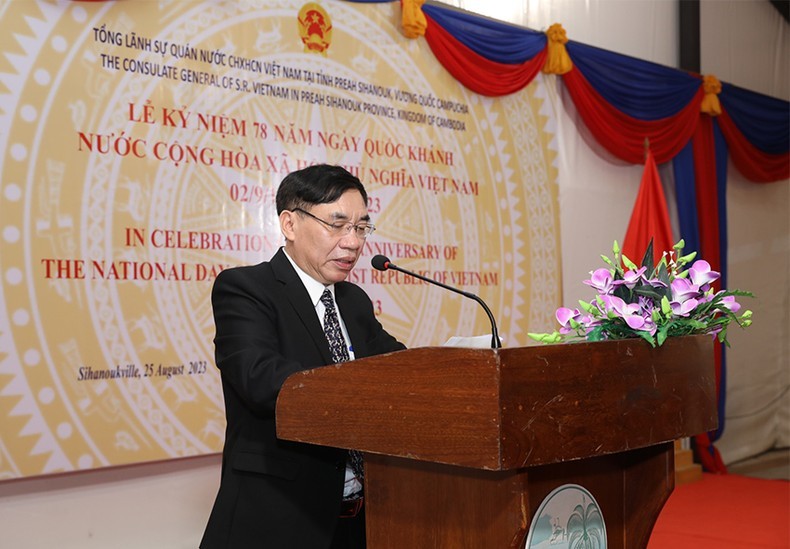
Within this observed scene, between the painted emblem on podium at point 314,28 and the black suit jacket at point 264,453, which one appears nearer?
the black suit jacket at point 264,453

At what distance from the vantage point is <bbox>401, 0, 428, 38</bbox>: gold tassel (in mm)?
4578

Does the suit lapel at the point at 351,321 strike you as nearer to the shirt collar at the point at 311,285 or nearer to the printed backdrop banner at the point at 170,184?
the shirt collar at the point at 311,285

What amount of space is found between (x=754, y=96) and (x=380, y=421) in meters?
6.29

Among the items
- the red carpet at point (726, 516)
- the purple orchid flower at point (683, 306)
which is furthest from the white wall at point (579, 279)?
the purple orchid flower at point (683, 306)

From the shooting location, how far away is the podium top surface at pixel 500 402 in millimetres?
1420

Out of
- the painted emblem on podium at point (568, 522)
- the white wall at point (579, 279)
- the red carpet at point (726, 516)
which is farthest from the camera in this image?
the red carpet at point (726, 516)

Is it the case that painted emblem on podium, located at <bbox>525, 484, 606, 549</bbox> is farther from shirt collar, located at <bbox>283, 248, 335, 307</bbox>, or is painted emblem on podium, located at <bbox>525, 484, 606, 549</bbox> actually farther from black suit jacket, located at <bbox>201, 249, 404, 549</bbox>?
shirt collar, located at <bbox>283, 248, 335, 307</bbox>

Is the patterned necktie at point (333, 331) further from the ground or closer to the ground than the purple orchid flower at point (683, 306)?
closer to the ground

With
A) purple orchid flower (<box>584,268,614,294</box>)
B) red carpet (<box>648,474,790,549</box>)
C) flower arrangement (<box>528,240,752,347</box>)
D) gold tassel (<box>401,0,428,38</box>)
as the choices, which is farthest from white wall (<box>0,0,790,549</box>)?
purple orchid flower (<box>584,268,614,294</box>)

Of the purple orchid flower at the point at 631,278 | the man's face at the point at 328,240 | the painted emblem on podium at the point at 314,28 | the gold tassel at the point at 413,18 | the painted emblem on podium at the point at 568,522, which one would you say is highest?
the gold tassel at the point at 413,18

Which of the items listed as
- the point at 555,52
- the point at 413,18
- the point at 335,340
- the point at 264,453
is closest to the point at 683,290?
the point at 335,340

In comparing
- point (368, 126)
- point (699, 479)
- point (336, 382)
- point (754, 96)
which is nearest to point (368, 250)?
point (368, 126)

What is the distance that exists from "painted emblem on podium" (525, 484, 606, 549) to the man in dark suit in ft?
1.68

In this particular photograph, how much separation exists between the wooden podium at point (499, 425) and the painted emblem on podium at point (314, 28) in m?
2.86
